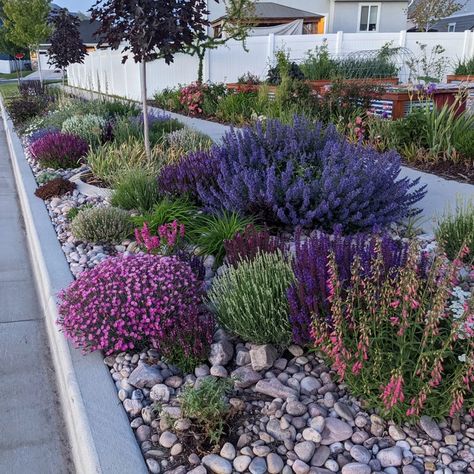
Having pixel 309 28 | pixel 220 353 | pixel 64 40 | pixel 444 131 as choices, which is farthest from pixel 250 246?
pixel 309 28

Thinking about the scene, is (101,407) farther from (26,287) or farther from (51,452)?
(26,287)

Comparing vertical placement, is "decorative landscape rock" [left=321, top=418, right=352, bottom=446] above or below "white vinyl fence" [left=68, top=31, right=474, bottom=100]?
below

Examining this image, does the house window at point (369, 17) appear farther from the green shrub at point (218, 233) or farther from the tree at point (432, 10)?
the green shrub at point (218, 233)

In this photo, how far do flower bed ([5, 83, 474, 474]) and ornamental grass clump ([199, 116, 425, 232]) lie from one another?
0.07 feet

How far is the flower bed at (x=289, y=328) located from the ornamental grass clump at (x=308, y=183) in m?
0.02

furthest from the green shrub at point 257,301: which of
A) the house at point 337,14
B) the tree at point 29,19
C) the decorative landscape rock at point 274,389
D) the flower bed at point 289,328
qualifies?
the house at point 337,14

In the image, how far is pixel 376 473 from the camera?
230cm

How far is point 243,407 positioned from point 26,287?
2.92 meters

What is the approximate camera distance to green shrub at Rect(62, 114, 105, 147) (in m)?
9.02

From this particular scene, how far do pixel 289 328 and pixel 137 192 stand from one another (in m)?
3.11

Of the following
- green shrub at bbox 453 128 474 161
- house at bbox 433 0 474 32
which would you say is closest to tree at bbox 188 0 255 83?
green shrub at bbox 453 128 474 161

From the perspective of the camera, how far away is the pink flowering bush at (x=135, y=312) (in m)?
3.18

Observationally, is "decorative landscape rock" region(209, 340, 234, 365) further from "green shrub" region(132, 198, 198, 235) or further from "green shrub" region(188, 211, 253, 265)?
"green shrub" region(132, 198, 198, 235)

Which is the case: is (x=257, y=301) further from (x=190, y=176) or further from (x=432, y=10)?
(x=432, y=10)
